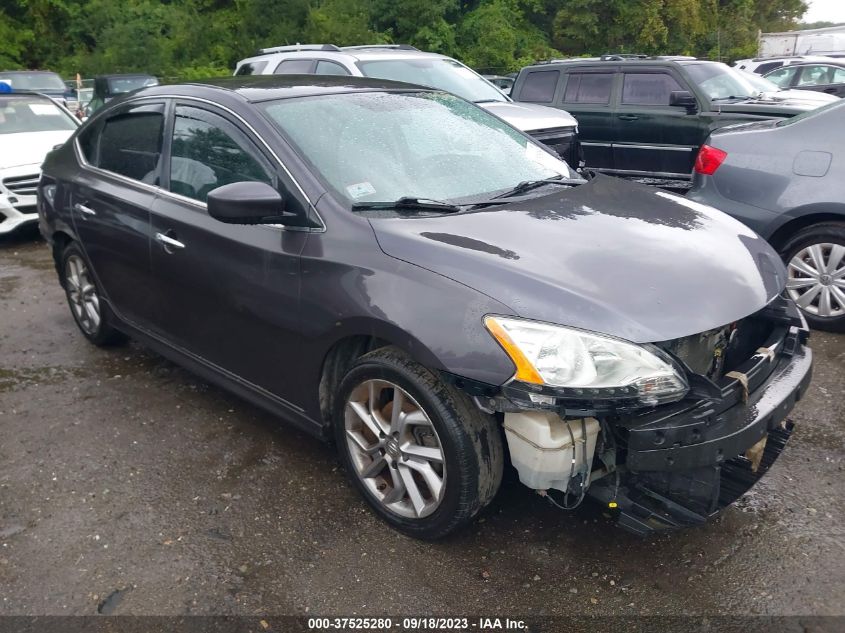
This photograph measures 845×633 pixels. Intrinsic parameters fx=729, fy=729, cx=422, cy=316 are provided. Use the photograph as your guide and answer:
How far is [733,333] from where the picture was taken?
2756 mm

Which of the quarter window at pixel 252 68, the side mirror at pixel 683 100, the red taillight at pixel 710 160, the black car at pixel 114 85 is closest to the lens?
the red taillight at pixel 710 160

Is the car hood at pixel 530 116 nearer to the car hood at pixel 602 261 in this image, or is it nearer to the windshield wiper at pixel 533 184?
the windshield wiper at pixel 533 184

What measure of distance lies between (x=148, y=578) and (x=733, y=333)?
2.36 metres

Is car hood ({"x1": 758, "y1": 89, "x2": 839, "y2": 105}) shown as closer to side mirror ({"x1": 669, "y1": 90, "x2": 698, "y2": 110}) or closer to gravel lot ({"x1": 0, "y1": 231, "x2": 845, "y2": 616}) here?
side mirror ({"x1": 669, "y1": 90, "x2": 698, "y2": 110})

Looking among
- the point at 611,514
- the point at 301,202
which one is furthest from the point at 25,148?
the point at 611,514

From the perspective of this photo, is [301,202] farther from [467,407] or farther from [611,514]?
[611,514]

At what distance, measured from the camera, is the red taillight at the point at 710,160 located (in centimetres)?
497

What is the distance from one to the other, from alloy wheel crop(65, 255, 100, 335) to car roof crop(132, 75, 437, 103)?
4.26ft

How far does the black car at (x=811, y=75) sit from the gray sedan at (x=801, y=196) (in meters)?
12.0

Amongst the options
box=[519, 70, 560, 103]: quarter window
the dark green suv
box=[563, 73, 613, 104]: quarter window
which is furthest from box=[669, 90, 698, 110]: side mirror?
box=[519, 70, 560, 103]: quarter window

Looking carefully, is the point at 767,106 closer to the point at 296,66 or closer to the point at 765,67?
the point at 296,66

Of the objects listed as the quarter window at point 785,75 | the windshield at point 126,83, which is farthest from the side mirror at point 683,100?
the windshield at point 126,83

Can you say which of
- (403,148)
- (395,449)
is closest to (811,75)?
(403,148)

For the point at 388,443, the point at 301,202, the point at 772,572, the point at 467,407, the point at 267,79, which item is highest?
the point at 267,79
